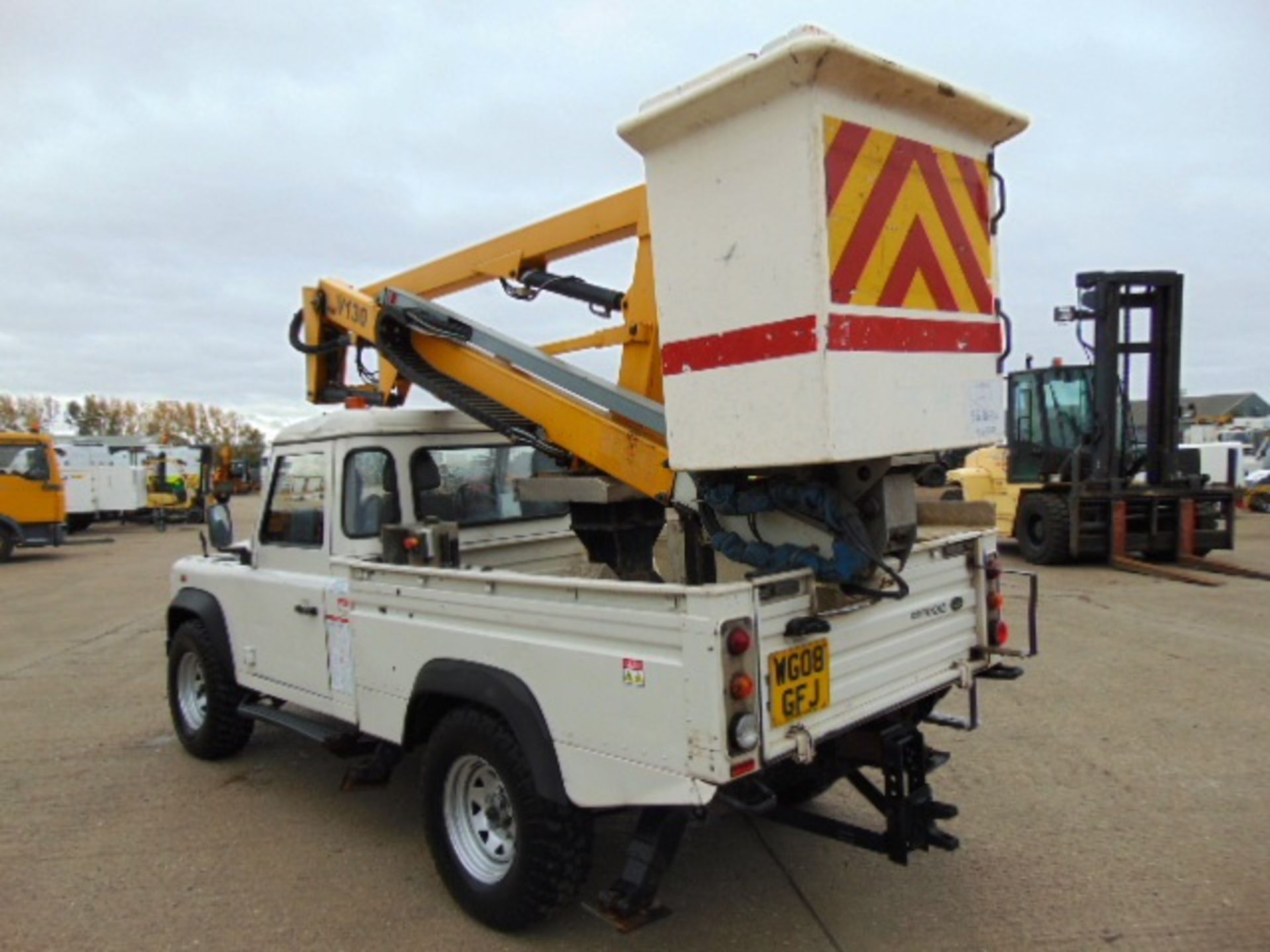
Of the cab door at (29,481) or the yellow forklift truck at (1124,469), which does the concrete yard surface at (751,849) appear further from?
the cab door at (29,481)

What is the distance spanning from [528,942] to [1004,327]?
110 inches

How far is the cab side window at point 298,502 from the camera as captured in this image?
4449 mm

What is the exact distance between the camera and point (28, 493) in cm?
1744

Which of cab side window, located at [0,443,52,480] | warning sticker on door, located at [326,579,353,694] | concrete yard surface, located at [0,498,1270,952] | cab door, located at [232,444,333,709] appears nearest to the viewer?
concrete yard surface, located at [0,498,1270,952]

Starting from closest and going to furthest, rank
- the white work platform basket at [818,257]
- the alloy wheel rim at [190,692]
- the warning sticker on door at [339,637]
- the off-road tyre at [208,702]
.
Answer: the white work platform basket at [818,257], the warning sticker on door at [339,637], the off-road tyre at [208,702], the alloy wheel rim at [190,692]

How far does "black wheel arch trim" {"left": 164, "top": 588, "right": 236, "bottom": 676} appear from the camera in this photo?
5004 millimetres

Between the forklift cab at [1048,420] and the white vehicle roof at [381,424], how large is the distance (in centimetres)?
1066

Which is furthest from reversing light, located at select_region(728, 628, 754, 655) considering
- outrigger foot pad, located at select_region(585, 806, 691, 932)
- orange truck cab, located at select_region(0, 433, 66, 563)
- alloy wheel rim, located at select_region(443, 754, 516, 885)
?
orange truck cab, located at select_region(0, 433, 66, 563)

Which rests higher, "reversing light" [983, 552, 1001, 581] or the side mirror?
the side mirror

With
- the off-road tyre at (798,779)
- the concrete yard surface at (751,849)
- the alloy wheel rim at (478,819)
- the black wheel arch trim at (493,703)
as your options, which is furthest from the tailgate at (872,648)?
the alloy wheel rim at (478,819)

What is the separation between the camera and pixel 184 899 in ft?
11.9

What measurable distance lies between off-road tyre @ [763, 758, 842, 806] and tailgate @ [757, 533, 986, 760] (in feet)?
1.01

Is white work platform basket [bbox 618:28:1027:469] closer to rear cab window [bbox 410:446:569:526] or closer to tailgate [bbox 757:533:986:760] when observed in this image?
tailgate [bbox 757:533:986:760]

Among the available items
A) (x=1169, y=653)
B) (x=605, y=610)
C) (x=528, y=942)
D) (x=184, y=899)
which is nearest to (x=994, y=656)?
(x=605, y=610)
